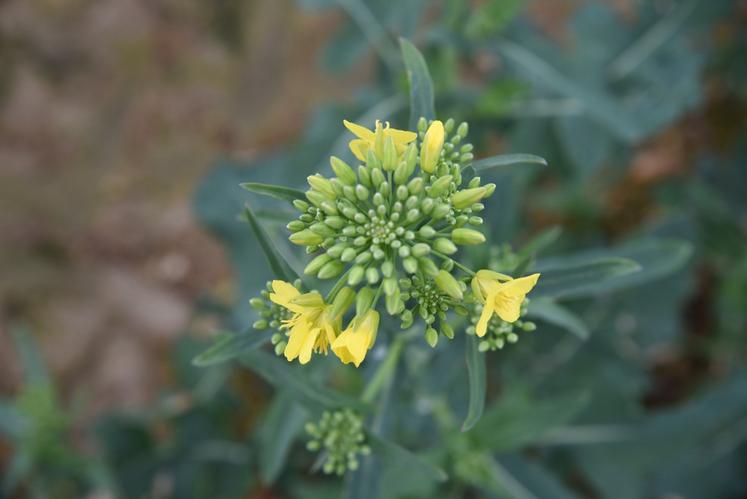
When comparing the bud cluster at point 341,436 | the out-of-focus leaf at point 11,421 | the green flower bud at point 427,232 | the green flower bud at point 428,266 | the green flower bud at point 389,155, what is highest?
the green flower bud at point 389,155

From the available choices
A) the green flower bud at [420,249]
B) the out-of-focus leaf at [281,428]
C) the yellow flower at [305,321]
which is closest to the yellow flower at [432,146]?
the green flower bud at [420,249]

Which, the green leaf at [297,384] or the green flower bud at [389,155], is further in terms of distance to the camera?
the green leaf at [297,384]


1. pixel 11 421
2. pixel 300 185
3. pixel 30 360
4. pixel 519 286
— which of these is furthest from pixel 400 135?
pixel 11 421

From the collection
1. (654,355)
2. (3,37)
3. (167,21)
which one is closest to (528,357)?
(654,355)

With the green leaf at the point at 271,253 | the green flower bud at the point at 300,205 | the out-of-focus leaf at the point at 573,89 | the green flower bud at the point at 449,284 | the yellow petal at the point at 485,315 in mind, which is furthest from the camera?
the out-of-focus leaf at the point at 573,89

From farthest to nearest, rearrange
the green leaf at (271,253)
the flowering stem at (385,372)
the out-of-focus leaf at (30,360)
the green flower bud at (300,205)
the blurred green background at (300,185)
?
the out-of-focus leaf at (30,360), the blurred green background at (300,185), the flowering stem at (385,372), the green leaf at (271,253), the green flower bud at (300,205)

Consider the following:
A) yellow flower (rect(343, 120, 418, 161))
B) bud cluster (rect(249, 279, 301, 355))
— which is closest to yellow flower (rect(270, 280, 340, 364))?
bud cluster (rect(249, 279, 301, 355))

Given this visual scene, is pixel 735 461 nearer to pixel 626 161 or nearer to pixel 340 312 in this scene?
pixel 626 161

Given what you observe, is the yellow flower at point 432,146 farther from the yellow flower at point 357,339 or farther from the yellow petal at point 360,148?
the yellow flower at point 357,339
